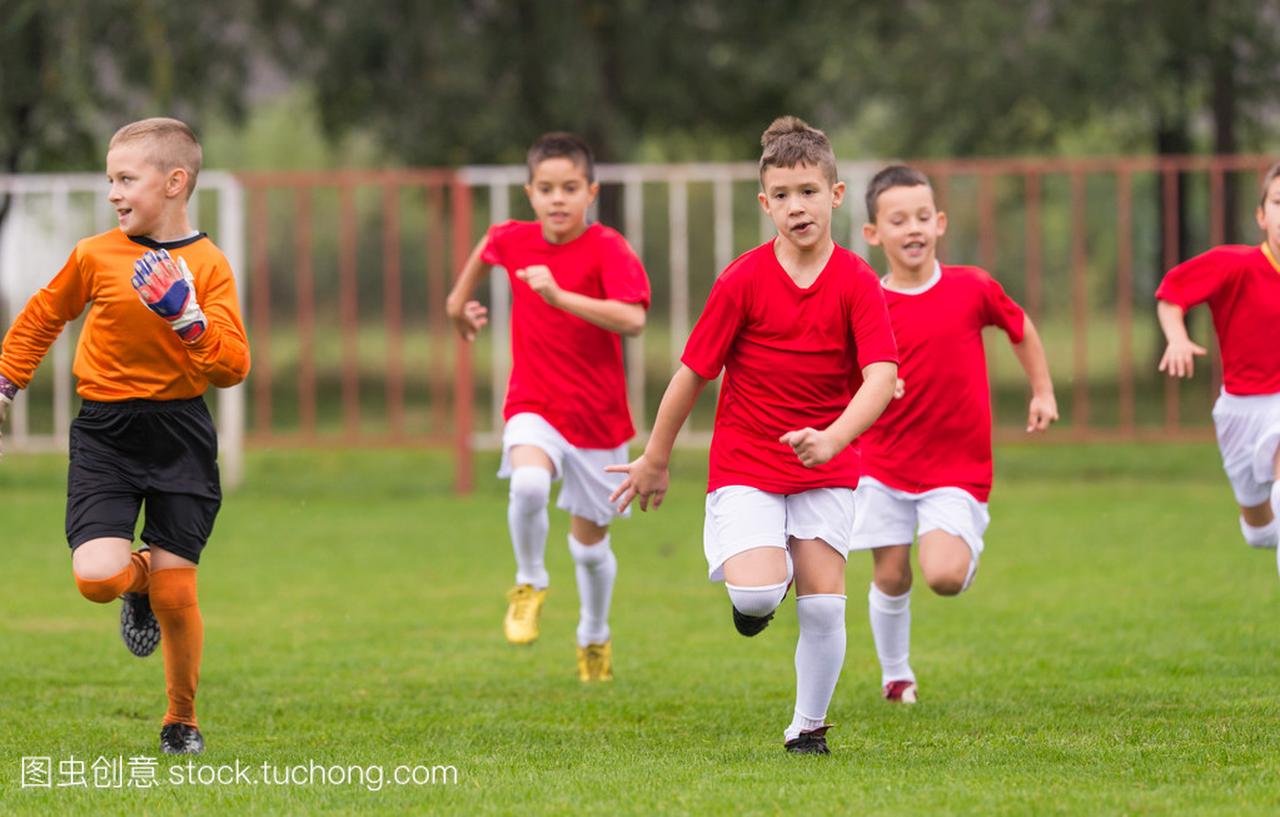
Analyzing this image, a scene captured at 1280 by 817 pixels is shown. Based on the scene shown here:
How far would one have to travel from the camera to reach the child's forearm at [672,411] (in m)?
5.50

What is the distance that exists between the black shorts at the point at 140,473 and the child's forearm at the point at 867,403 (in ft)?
6.58

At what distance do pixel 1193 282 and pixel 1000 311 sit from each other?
2.33 ft

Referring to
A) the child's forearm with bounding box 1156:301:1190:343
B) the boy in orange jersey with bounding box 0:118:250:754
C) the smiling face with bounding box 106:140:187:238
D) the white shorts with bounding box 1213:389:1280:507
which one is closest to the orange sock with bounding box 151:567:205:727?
the boy in orange jersey with bounding box 0:118:250:754

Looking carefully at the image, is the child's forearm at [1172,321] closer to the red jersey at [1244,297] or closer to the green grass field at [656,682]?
the red jersey at [1244,297]

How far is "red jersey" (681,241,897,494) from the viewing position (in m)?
5.54

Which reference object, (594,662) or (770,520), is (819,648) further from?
(594,662)

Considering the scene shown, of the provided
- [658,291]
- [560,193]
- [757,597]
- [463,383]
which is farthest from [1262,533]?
[658,291]

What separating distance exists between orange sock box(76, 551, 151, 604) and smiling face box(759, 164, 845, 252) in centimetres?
226

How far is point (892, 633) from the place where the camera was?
22.5 ft

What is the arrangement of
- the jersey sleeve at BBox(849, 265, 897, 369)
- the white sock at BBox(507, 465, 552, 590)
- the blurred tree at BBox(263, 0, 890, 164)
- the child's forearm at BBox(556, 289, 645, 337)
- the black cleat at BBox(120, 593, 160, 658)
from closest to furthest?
the jersey sleeve at BBox(849, 265, 897, 369)
the black cleat at BBox(120, 593, 160, 658)
the child's forearm at BBox(556, 289, 645, 337)
the white sock at BBox(507, 465, 552, 590)
the blurred tree at BBox(263, 0, 890, 164)

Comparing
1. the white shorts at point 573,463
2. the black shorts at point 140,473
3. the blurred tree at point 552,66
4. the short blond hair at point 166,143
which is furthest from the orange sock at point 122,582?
the blurred tree at point 552,66

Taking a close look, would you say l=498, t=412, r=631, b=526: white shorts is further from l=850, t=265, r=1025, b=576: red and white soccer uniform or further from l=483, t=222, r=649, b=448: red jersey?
l=850, t=265, r=1025, b=576: red and white soccer uniform

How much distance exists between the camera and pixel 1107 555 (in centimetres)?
1101

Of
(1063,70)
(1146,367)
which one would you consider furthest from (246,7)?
(1146,367)
